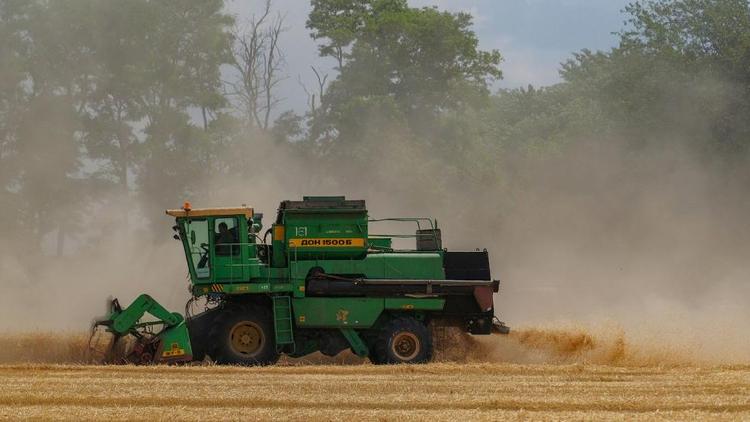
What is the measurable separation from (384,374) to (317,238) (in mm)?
3538

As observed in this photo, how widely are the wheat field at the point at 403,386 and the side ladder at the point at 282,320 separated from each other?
0.64m

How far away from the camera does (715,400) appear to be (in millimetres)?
14945

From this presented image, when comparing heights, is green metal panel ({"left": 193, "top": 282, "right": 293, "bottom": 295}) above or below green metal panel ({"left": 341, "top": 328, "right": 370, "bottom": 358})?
above

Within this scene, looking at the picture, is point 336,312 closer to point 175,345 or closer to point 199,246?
point 199,246

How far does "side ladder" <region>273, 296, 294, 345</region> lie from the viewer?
2066cm

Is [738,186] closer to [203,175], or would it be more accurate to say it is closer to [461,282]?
[203,175]

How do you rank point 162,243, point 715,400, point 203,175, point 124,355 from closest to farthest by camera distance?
point 715,400 → point 124,355 → point 162,243 → point 203,175

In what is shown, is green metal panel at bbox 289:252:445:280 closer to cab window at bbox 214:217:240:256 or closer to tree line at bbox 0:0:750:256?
cab window at bbox 214:217:240:256

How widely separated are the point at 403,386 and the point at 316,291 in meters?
4.91

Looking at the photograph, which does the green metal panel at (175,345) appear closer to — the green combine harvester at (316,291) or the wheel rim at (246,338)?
the green combine harvester at (316,291)

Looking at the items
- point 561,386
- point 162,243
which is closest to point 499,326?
point 561,386

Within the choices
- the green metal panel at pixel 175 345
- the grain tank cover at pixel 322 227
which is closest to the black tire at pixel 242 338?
the green metal panel at pixel 175 345

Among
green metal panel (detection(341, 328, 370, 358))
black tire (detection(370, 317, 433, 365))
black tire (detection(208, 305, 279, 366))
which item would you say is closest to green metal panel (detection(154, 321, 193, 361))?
black tire (detection(208, 305, 279, 366))

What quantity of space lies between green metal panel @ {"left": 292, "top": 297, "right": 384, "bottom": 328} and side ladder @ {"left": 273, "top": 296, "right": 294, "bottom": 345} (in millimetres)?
133
